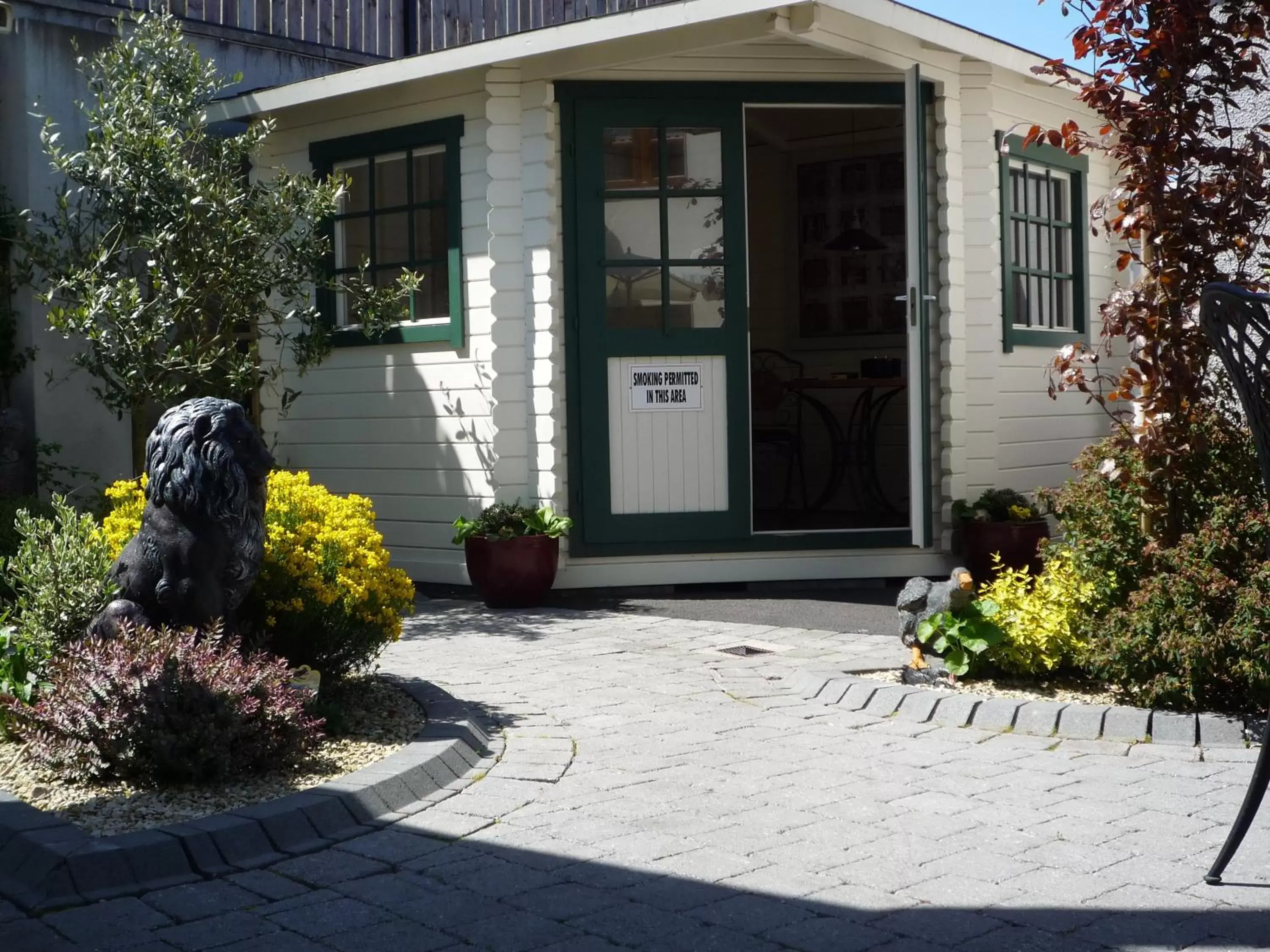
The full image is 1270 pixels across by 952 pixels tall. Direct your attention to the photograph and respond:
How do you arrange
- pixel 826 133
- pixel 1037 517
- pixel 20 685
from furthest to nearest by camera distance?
pixel 826 133
pixel 1037 517
pixel 20 685

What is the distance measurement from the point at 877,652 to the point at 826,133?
752cm

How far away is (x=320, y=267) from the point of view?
31.4 feet

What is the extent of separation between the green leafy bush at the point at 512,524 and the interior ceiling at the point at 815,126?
5406mm

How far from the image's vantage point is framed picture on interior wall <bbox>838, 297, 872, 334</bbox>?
13.1 metres

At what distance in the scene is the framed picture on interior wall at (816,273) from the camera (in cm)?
1333

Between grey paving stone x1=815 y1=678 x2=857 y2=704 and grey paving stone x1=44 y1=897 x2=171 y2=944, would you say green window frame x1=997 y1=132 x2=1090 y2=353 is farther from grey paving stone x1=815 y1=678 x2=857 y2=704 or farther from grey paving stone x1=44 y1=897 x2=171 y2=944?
grey paving stone x1=44 y1=897 x2=171 y2=944

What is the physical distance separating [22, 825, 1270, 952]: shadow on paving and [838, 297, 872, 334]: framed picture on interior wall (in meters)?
9.78

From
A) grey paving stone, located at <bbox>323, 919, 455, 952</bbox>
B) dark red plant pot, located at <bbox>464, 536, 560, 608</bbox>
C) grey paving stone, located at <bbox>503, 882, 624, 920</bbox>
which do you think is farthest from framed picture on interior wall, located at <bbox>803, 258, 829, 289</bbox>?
grey paving stone, located at <bbox>323, 919, 455, 952</bbox>

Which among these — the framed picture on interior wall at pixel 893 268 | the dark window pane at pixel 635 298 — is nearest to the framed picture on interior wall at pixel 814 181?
the framed picture on interior wall at pixel 893 268

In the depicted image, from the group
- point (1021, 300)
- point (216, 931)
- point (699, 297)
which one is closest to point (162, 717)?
point (216, 931)

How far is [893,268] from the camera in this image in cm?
1298

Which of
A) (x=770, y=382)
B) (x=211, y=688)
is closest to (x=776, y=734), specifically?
(x=211, y=688)

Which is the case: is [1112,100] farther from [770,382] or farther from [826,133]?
[826,133]

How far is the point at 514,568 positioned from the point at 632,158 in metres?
2.67
